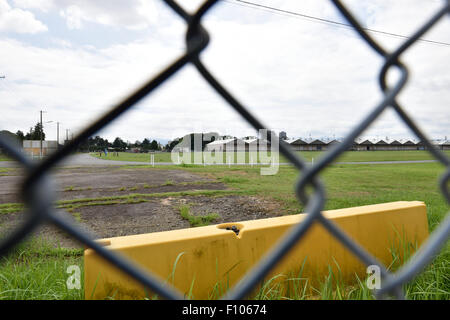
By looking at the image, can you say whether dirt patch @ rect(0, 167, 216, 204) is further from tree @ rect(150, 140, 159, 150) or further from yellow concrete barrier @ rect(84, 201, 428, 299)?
tree @ rect(150, 140, 159, 150)

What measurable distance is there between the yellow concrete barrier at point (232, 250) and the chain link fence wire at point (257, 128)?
2.47ft

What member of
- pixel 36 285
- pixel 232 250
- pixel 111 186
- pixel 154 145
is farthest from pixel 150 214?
pixel 154 145

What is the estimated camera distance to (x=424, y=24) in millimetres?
509

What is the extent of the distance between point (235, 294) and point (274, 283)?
1165 millimetres

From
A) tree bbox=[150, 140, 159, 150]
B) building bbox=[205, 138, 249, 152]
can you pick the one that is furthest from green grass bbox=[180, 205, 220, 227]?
tree bbox=[150, 140, 159, 150]

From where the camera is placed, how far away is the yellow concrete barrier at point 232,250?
1277mm

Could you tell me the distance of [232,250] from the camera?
4.76 ft

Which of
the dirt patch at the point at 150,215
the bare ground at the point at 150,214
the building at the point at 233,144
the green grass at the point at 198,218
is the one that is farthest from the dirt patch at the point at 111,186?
the green grass at the point at 198,218

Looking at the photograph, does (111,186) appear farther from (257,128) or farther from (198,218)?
(257,128)

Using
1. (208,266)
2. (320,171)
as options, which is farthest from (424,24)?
(208,266)

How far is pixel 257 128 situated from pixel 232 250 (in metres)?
1.18

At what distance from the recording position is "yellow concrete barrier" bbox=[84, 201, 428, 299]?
128cm

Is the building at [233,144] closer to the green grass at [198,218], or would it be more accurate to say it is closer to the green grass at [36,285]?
the green grass at [198,218]
